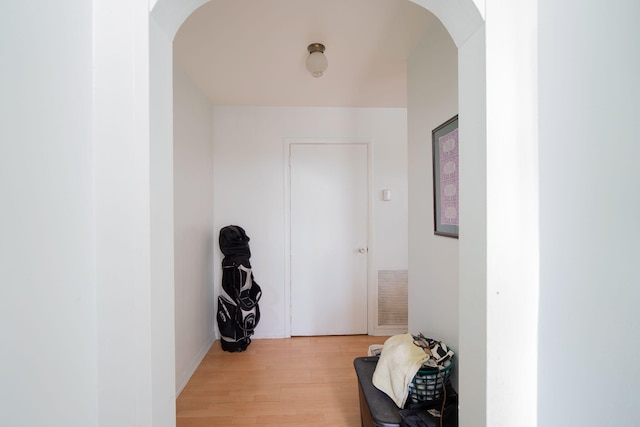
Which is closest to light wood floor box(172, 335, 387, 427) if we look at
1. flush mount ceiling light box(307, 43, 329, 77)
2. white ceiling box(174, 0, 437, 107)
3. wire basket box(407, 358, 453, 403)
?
wire basket box(407, 358, 453, 403)

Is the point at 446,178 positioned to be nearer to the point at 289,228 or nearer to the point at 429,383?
the point at 429,383

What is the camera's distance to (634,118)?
60 centimetres

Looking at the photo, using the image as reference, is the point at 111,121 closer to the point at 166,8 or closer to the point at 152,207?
the point at 152,207

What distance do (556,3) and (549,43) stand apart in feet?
0.31

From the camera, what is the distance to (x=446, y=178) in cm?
142

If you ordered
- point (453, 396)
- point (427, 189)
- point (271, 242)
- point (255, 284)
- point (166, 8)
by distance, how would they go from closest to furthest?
point (166, 8) < point (453, 396) < point (427, 189) < point (255, 284) < point (271, 242)

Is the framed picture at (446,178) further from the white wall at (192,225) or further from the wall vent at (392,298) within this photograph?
the white wall at (192,225)

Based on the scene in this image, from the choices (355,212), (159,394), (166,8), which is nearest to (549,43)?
(166,8)

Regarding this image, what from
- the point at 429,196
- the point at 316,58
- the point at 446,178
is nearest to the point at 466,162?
the point at 446,178

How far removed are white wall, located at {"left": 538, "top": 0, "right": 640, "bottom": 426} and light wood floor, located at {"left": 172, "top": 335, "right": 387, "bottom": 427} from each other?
149 centimetres

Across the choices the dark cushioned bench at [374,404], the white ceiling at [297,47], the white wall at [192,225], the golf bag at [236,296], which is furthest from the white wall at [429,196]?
the white wall at [192,225]

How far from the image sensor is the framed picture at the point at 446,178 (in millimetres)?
1322

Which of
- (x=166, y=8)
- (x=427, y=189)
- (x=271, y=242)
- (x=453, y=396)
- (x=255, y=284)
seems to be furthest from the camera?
(x=271, y=242)

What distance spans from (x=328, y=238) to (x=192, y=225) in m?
1.37
